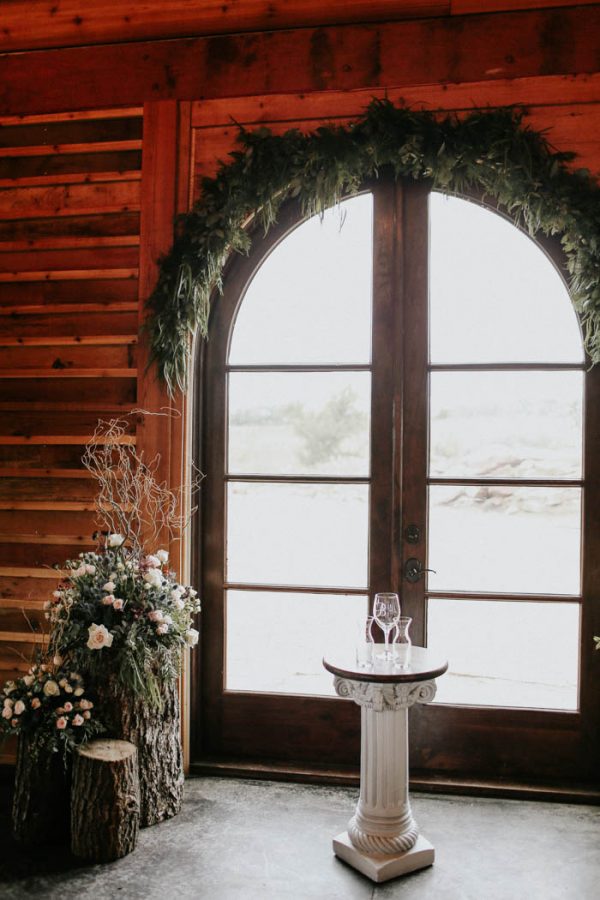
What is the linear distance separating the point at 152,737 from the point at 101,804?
0.35 m

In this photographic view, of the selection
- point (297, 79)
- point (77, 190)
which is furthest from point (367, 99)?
point (77, 190)

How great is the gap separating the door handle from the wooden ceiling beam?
6.94 feet

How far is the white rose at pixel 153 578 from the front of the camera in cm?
301

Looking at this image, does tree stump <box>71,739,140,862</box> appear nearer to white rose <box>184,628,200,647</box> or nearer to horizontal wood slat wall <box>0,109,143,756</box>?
white rose <box>184,628,200,647</box>

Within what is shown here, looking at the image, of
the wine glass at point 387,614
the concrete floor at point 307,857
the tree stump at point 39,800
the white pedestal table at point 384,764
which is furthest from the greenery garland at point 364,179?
the concrete floor at point 307,857

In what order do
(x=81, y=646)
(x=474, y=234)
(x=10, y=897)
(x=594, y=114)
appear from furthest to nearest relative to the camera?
(x=474, y=234) → (x=594, y=114) → (x=81, y=646) → (x=10, y=897)

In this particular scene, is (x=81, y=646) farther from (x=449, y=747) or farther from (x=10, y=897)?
(x=449, y=747)

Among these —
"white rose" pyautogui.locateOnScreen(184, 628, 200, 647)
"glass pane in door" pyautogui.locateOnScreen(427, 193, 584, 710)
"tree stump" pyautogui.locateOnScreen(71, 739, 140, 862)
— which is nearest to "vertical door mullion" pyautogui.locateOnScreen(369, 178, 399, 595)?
"glass pane in door" pyautogui.locateOnScreen(427, 193, 584, 710)

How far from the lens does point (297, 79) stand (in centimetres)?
340

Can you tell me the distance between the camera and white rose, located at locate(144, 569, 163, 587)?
9.89ft

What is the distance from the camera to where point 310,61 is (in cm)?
339

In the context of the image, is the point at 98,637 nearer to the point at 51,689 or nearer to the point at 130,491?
the point at 51,689

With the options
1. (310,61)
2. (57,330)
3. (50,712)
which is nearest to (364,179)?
(310,61)

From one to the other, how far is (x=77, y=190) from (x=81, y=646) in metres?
2.09
